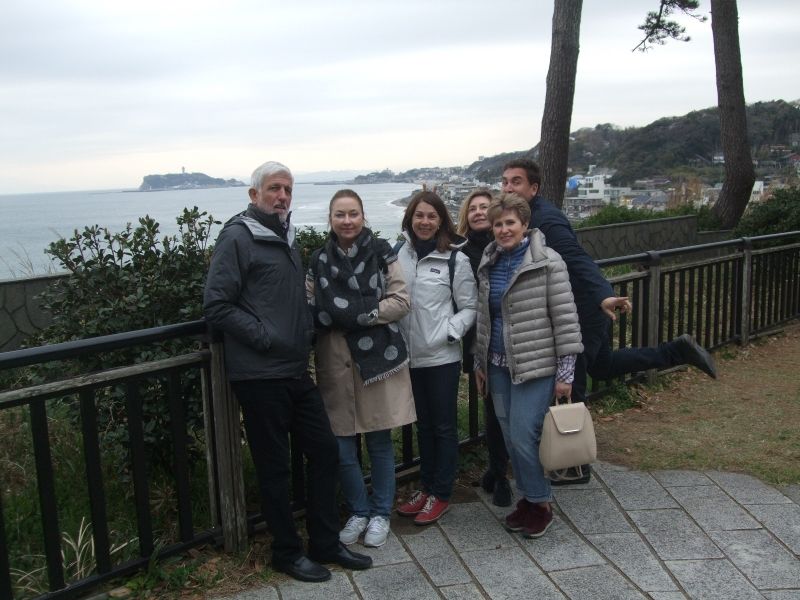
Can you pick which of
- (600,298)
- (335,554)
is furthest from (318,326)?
(600,298)

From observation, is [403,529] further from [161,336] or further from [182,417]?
[161,336]

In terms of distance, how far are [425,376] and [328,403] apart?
0.51m

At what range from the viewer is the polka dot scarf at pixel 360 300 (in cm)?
334

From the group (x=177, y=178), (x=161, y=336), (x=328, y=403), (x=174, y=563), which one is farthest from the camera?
(x=177, y=178)

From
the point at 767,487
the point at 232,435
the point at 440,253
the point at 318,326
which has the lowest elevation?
the point at 767,487

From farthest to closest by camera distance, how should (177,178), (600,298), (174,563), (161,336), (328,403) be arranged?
(177,178) < (600,298) < (328,403) < (174,563) < (161,336)

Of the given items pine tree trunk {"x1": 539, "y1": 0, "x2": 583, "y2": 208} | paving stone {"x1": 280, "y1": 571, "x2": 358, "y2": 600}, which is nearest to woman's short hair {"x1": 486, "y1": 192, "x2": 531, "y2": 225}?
paving stone {"x1": 280, "y1": 571, "x2": 358, "y2": 600}

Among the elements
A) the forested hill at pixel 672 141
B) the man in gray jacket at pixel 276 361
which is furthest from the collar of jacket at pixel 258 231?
the forested hill at pixel 672 141

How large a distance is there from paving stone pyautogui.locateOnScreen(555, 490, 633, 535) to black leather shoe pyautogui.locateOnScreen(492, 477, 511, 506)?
0.27 meters

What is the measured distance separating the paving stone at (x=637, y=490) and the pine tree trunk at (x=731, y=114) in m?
10.8

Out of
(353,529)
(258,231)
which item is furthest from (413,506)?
(258,231)

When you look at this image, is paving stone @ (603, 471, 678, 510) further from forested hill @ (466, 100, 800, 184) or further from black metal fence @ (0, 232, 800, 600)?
forested hill @ (466, 100, 800, 184)

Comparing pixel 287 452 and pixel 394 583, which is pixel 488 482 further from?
pixel 287 452

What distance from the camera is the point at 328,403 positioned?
353cm
